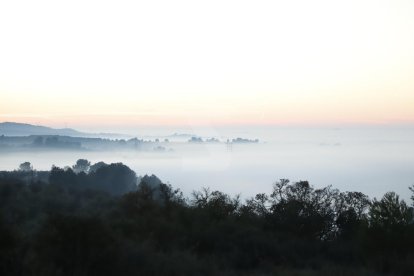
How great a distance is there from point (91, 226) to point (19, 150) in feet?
497

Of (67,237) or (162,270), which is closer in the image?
(67,237)

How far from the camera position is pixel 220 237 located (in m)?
16.5

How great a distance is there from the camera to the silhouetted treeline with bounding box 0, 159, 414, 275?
10.5 m

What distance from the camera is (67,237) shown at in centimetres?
1052

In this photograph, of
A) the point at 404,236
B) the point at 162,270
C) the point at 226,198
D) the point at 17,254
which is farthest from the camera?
the point at 226,198

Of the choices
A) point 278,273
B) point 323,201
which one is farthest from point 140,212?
point 278,273

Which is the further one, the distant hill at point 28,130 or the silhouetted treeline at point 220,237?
the distant hill at point 28,130

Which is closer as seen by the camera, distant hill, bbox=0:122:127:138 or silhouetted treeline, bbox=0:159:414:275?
silhouetted treeline, bbox=0:159:414:275

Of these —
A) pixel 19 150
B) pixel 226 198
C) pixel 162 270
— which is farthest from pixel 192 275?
pixel 19 150

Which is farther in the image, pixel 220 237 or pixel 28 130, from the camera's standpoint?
pixel 28 130

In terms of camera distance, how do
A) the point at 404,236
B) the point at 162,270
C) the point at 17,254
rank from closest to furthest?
the point at 17,254
the point at 162,270
the point at 404,236

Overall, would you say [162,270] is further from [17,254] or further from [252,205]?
[252,205]

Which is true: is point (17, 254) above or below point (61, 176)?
above

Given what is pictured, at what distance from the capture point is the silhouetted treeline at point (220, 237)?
10.5 metres
